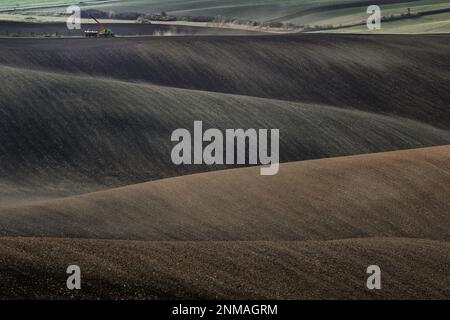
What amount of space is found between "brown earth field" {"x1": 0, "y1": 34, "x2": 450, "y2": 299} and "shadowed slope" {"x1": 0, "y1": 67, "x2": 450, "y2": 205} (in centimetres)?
10

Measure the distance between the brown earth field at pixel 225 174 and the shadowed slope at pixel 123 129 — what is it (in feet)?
0.31

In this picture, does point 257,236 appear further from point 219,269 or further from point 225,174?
point 225,174

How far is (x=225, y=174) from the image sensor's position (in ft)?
77.6

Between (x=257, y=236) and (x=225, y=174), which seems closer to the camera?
(x=257, y=236)

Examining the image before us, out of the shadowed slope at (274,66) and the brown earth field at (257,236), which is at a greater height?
the shadowed slope at (274,66)

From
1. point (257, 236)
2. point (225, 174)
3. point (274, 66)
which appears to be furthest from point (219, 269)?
point (274, 66)

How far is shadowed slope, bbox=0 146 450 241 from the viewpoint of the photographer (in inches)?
714

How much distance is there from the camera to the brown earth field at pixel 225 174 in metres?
13.7

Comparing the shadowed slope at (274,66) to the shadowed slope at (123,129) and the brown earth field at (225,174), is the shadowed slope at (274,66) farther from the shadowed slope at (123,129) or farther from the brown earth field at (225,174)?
the shadowed slope at (123,129)

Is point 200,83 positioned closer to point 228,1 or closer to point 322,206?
point 322,206

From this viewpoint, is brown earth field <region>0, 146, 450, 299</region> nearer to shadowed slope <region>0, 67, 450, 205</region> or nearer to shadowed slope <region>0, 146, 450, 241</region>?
shadowed slope <region>0, 146, 450, 241</region>

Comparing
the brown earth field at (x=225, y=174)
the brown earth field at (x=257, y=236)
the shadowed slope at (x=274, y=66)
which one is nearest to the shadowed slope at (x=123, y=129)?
the brown earth field at (x=225, y=174)

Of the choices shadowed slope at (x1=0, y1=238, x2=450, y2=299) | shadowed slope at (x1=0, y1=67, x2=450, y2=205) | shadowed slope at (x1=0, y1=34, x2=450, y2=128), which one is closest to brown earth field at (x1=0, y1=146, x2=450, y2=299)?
shadowed slope at (x1=0, y1=238, x2=450, y2=299)

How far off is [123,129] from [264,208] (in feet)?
43.0
